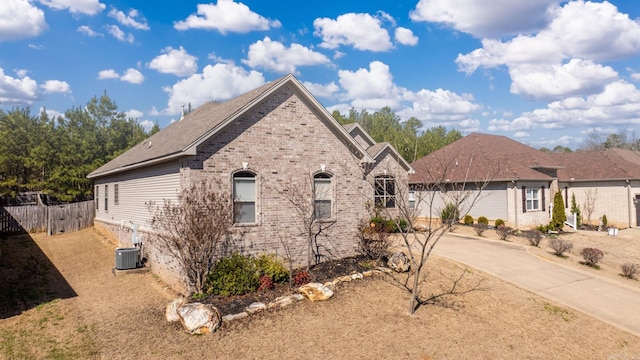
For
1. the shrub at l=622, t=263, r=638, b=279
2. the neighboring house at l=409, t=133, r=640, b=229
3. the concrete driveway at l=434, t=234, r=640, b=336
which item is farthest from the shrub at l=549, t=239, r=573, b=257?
the neighboring house at l=409, t=133, r=640, b=229

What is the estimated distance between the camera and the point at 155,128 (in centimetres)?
4366

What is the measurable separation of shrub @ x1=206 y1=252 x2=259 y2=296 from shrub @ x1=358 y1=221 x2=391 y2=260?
4931 mm

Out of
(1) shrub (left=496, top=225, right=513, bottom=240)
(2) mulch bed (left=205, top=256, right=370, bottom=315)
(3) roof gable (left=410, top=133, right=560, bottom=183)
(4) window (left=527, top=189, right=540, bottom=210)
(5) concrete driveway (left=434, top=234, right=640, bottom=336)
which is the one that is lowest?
(5) concrete driveway (left=434, top=234, right=640, bottom=336)

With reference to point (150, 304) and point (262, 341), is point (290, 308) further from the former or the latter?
A: point (150, 304)

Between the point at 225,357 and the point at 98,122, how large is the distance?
3943 centimetres

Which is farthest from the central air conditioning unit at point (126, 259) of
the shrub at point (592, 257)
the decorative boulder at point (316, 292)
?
the shrub at point (592, 257)

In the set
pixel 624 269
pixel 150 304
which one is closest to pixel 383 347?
pixel 150 304

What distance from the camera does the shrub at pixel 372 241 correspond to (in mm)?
14297

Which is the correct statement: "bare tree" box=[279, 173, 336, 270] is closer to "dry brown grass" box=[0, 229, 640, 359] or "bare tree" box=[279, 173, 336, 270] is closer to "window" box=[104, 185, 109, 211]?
"dry brown grass" box=[0, 229, 640, 359]

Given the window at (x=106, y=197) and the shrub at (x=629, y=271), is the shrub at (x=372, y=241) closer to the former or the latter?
the shrub at (x=629, y=271)

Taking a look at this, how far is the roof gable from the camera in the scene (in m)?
24.6

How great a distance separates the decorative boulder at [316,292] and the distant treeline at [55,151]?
26.0 m

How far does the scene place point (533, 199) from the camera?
25203 mm

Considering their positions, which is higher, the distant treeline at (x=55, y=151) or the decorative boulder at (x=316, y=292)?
the distant treeline at (x=55, y=151)
